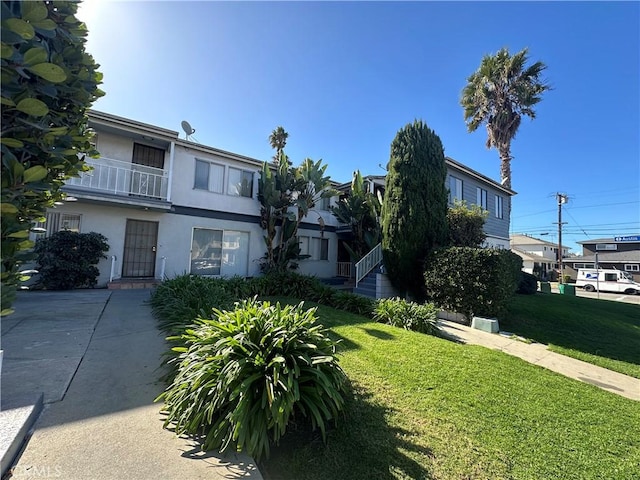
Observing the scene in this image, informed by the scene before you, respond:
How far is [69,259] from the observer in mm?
9391

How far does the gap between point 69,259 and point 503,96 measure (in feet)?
84.2

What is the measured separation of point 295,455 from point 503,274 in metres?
7.95

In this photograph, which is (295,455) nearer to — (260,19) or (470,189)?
(260,19)

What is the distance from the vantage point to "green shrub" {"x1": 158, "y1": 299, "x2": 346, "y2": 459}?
98.5 inches

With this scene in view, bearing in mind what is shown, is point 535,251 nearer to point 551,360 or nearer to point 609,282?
point 609,282

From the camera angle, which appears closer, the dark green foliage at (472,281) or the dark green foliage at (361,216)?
the dark green foliage at (472,281)

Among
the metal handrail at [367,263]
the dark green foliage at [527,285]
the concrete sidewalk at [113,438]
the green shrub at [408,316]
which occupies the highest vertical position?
the metal handrail at [367,263]

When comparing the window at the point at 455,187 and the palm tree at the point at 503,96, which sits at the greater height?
the palm tree at the point at 503,96

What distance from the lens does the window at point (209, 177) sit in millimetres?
12547

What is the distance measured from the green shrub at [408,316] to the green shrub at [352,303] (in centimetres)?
35

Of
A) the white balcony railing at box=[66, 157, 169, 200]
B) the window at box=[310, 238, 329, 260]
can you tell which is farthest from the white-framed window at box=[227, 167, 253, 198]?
the window at box=[310, 238, 329, 260]

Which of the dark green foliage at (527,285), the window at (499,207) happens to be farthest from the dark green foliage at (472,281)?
the window at (499,207)

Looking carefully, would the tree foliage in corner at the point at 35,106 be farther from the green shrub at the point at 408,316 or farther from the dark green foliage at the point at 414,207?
the dark green foliage at the point at 414,207

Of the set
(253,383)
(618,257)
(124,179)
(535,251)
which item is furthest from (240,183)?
(535,251)
